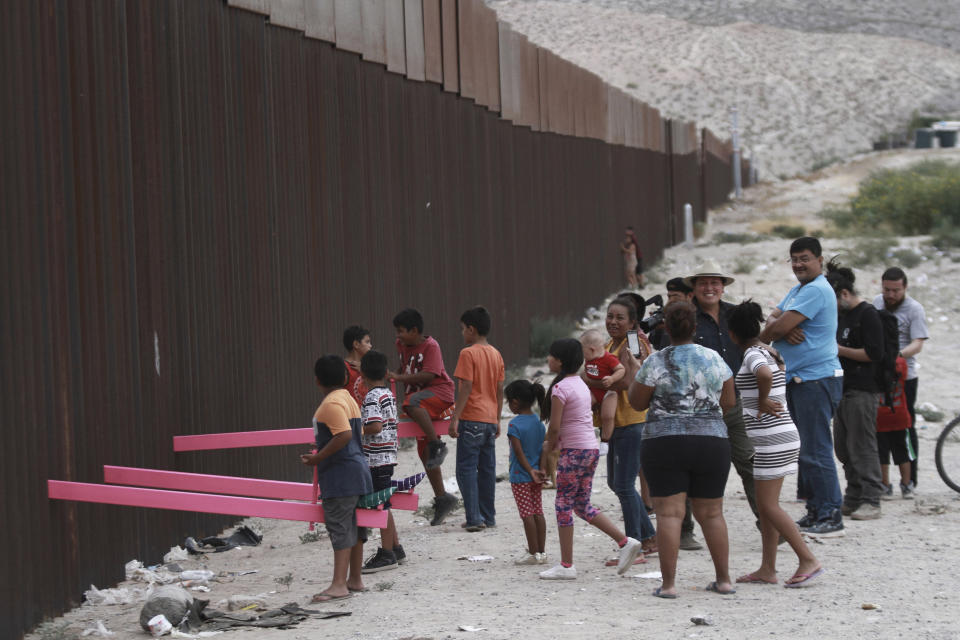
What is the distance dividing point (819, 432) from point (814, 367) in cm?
46

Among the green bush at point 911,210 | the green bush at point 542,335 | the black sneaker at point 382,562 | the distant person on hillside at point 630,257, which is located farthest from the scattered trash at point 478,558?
the green bush at point 911,210

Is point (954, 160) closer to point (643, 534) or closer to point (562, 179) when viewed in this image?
point (562, 179)

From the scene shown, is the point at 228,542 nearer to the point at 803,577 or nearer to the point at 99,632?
the point at 99,632

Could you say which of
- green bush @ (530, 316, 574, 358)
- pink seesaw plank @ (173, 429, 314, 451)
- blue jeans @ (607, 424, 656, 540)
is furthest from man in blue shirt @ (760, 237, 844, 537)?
green bush @ (530, 316, 574, 358)

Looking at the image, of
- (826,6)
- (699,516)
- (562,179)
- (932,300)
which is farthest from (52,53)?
(826,6)

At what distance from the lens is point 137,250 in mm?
7883

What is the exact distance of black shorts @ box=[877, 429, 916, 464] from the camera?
965 centimetres

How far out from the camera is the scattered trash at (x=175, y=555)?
8.01m

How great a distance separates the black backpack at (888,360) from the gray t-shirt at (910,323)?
2.52 ft

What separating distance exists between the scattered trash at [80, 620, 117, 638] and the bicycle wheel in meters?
6.63

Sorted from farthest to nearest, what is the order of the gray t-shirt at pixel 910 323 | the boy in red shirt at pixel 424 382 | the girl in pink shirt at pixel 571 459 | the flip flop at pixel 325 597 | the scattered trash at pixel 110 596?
1. the gray t-shirt at pixel 910 323
2. the boy in red shirt at pixel 424 382
3. the girl in pink shirt at pixel 571 459
4. the scattered trash at pixel 110 596
5. the flip flop at pixel 325 597

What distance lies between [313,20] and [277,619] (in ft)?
21.6

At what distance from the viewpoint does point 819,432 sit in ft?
26.5

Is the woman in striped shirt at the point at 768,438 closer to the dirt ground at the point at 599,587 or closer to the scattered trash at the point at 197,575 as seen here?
the dirt ground at the point at 599,587
